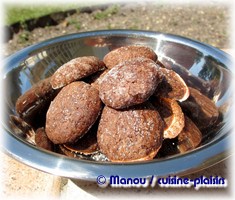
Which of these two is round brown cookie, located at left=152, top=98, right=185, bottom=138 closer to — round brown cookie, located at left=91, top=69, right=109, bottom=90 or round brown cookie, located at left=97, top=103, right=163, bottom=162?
round brown cookie, located at left=97, top=103, right=163, bottom=162

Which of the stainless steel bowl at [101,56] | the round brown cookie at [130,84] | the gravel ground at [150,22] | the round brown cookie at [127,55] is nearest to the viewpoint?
the stainless steel bowl at [101,56]

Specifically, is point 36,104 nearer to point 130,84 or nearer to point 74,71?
point 74,71

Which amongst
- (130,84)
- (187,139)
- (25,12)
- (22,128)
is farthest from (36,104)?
(25,12)

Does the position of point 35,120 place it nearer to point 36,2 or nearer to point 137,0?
point 36,2

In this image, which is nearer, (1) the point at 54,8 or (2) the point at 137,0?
(1) the point at 54,8

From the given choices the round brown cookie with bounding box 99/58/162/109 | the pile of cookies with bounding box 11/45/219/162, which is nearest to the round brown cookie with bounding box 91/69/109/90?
the pile of cookies with bounding box 11/45/219/162

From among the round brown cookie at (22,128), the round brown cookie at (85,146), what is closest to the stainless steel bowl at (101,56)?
the round brown cookie at (22,128)

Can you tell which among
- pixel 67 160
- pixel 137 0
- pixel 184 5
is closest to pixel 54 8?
pixel 137 0

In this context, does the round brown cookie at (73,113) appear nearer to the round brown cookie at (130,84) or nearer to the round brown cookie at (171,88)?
the round brown cookie at (130,84)
